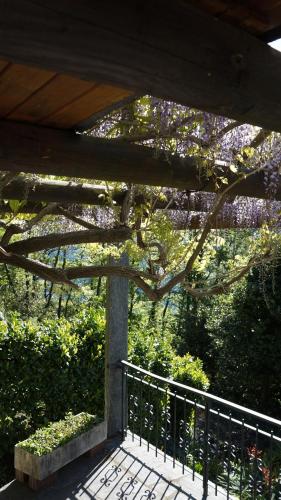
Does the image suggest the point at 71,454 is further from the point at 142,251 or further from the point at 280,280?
the point at 280,280

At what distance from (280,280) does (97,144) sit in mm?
6662

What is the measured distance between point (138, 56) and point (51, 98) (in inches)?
17.3

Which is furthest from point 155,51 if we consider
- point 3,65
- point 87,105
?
point 87,105

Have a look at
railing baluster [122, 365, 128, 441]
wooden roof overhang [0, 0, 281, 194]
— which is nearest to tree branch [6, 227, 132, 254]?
wooden roof overhang [0, 0, 281, 194]

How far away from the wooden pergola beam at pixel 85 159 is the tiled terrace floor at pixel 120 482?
2392 millimetres

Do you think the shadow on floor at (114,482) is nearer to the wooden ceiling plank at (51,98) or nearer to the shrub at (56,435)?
the shrub at (56,435)

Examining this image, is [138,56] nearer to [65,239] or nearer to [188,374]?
[65,239]

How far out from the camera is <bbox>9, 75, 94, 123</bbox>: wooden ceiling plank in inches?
42.5

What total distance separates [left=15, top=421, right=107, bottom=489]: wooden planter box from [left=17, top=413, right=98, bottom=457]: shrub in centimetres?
3

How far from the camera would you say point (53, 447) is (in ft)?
12.5

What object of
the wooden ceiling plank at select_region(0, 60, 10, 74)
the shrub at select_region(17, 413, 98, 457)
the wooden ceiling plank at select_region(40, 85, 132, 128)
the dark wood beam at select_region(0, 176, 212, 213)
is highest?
the wooden ceiling plank at select_region(0, 60, 10, 74)

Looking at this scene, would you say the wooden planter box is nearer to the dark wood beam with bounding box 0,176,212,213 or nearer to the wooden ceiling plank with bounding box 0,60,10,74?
the dark wood beam with bounding box 0,176,212,213

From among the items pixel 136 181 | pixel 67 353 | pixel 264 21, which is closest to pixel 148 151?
pixel 136 181

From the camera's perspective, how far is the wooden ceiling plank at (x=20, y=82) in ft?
3.33
